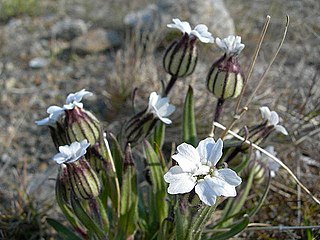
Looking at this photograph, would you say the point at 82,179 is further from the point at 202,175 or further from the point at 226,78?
the point at 226,78

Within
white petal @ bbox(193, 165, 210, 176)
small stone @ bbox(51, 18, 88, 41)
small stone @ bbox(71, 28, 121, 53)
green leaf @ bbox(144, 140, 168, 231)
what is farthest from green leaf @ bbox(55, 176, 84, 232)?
small stone @ bbox(51, 18, 88, 41)

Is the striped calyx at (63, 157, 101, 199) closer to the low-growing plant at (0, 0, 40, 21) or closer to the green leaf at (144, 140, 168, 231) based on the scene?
the green leaf at (144, 140, 168, 231)

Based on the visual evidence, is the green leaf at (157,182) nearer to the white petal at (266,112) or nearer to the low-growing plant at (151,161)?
the low-growing plant at (151,161)

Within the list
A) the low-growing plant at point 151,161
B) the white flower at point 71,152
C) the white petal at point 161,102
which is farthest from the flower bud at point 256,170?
the white flower at point 71,152

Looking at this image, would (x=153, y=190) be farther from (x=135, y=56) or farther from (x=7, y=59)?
(x=7, y=59)

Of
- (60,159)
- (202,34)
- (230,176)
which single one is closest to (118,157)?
(60,159)

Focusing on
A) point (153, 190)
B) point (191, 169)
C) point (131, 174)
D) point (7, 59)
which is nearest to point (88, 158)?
point (131, 174)
